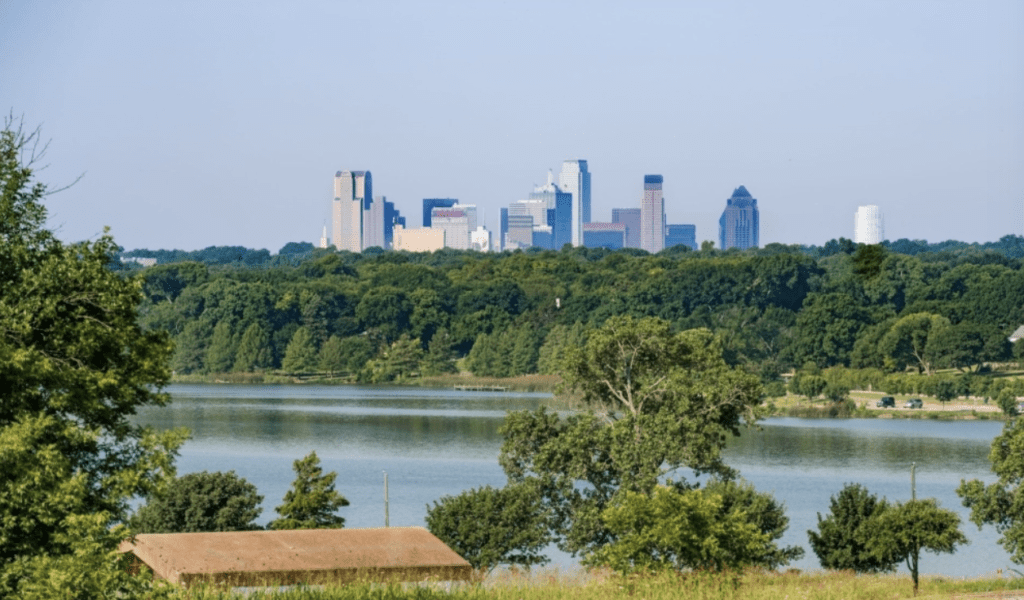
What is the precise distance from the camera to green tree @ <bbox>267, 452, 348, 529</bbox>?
2356cm

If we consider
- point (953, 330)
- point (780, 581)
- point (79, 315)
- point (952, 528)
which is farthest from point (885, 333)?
point (79, 315)

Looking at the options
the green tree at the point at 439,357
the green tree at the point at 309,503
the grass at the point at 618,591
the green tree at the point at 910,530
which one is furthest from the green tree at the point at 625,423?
the green tree at the point at 439,357

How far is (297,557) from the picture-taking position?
16.6 meters

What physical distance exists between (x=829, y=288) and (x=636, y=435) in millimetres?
91445

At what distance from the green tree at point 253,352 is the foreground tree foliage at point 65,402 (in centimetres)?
9992

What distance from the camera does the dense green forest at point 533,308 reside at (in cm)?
10112

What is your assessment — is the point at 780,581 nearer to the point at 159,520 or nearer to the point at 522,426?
the point at 522,426

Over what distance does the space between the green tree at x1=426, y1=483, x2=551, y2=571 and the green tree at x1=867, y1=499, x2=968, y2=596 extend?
17.6 feet

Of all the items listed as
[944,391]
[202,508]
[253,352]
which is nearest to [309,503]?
[202,508]

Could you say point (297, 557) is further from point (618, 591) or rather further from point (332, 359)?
point (332, 359)

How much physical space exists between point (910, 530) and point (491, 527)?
6.49m

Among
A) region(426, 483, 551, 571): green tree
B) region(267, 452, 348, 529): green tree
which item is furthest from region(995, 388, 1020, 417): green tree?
region(267, 452, 348, 529): green tree

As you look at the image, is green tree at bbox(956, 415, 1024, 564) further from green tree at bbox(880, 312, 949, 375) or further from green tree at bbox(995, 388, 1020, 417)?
green tree at bbox(880, 312, 949, 375)

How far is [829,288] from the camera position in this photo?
11319 centimetres
